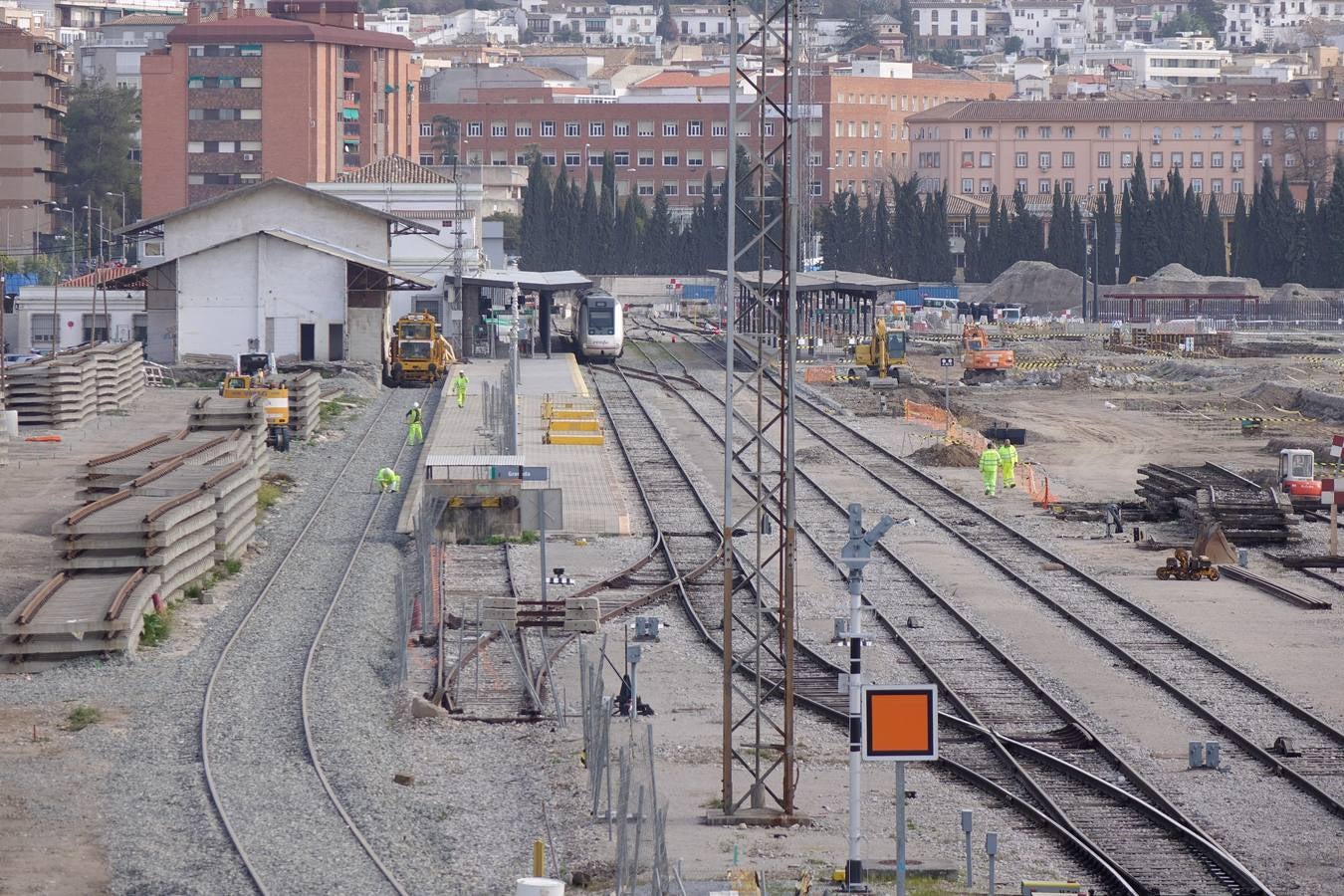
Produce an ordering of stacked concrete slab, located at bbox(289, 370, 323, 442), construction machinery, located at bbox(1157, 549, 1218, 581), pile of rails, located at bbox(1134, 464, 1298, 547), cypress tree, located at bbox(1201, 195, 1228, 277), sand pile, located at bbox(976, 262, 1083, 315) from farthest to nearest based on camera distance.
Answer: cypress tree, located at bbox(1201, 195, 1228, 277)
sand pile, located at bbox(976, 262, 1083, 315)
stacked concrete slab, located at bbox(289, 370, 323, 442)
pile of rails, located at bbox(1134, 464, 1298, 547)
construction machinery, located at bbox(1157, 549, 1218, 581)

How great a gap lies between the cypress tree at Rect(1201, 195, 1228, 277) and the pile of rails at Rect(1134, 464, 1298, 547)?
70600 mm

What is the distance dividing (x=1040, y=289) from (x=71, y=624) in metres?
81.8

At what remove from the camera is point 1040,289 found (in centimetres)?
9856

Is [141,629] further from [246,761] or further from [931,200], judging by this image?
[931,200]

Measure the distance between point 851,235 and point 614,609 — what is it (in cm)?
8809

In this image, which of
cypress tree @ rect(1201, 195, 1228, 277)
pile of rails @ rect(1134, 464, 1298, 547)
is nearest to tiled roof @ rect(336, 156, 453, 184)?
cypress tree @ rect(1201, 195, 1228, 277)

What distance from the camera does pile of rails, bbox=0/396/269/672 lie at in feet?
67.8

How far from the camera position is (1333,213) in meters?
98.0

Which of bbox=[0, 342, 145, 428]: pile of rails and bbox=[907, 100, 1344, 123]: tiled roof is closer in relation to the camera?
bbox=[0, 342, 145, 428]: pile of rails

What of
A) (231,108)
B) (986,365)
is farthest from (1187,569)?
(231,108)

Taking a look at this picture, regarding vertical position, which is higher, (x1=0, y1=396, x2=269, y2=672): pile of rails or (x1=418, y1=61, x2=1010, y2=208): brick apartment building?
(x1=418, y1=61, x2=1010, y2=208): brick apartment building

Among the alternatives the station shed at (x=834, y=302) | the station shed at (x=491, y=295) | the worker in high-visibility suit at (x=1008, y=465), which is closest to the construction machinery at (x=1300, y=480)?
the worker in high-visibility suit at (x=1008, y=465)

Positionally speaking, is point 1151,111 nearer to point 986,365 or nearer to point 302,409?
point 986,365

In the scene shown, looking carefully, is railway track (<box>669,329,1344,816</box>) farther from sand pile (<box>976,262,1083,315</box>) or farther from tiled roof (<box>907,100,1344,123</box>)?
tiled roof (<box>907,100,1344,123</box>)
